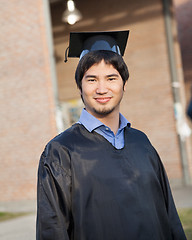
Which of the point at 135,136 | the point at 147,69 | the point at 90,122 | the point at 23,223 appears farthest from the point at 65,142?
the point at 147,69

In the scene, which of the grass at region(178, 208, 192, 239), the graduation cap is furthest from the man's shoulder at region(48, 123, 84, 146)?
the grass at region(178, 208, 192, 239)

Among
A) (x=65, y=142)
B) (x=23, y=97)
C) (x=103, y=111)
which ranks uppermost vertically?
(x=23, y=97)

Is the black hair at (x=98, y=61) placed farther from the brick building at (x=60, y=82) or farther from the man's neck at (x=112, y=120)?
the brick building at (x=60, y=82)

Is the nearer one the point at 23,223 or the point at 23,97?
the point at 23,223

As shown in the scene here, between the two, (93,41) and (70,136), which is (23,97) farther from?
(70,136)

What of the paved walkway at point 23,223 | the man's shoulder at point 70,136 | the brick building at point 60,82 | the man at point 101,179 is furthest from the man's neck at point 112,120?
the brick building at point 60,82

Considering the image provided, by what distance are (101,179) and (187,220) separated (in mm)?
3776

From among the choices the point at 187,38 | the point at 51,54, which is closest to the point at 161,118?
the point at 187,38

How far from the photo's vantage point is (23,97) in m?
7.96

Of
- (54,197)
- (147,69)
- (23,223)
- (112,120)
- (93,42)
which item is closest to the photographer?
(54,197)

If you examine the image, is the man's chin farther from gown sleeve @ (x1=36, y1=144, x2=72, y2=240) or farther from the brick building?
the brick building

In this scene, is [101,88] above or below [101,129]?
above

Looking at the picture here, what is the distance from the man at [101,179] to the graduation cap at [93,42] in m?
0.09

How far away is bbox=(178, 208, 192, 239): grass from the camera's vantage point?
442cm
